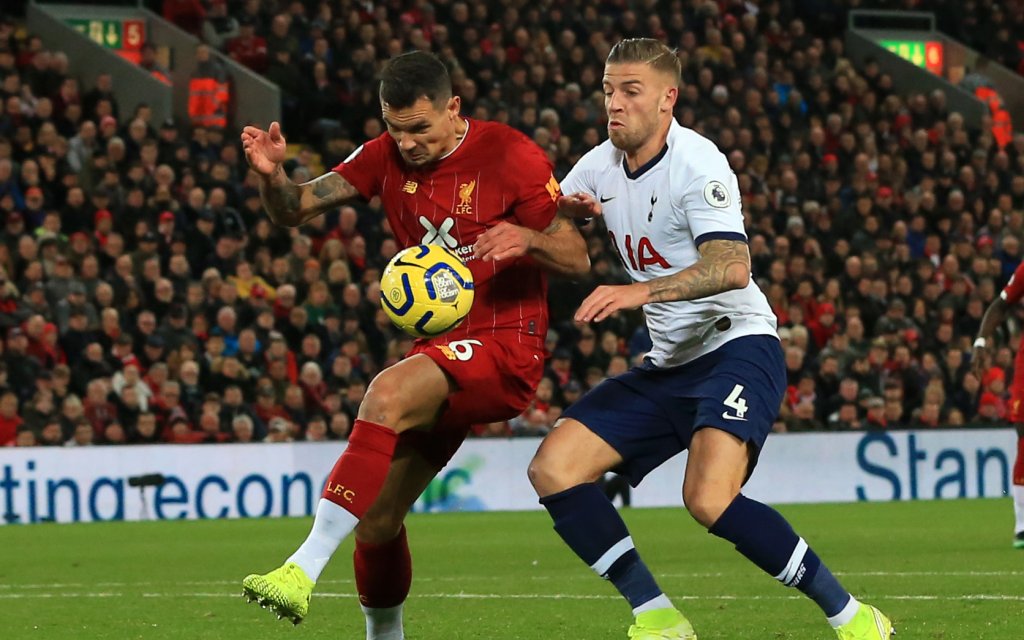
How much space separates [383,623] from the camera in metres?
6.99

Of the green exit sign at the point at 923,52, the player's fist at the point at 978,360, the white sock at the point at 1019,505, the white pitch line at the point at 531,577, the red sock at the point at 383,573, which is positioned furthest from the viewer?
the green exit sign at the point at 923,52

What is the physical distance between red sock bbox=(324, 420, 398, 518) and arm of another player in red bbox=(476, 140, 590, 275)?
84 centimetres

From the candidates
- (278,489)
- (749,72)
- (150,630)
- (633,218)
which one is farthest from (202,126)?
(633,218)

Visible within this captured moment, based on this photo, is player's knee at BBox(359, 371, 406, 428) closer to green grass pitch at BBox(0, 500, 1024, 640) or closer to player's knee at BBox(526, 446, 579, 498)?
player's knee at BBox(526, 446, 579, 498)

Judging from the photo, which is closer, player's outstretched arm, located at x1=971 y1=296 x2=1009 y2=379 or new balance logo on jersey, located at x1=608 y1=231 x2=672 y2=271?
new balance logo on jersey, located at x1=608 y1=231 x2=672 y2=271

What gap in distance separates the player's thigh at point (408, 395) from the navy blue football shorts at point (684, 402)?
607 mm

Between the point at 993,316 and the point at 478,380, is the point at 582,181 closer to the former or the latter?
the point at 478,380

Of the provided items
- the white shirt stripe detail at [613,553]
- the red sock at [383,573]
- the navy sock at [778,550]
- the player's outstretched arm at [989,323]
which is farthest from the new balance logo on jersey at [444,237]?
the player's outstretched arm at [989,323]

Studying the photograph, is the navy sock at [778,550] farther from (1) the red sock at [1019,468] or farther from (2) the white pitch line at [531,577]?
(1) the red sock at [1019,468]

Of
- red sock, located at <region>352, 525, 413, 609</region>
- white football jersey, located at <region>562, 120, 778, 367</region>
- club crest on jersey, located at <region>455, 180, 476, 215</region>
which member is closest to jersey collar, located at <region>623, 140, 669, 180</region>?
white football jersey, located at <region>562, 120, 778, 367</region>

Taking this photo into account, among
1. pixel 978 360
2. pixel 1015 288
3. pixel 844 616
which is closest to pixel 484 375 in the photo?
pixel 844 616

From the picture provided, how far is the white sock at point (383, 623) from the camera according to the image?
6.96m

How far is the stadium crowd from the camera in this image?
17.0 metres

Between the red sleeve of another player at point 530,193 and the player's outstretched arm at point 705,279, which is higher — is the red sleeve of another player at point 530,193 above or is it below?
above
